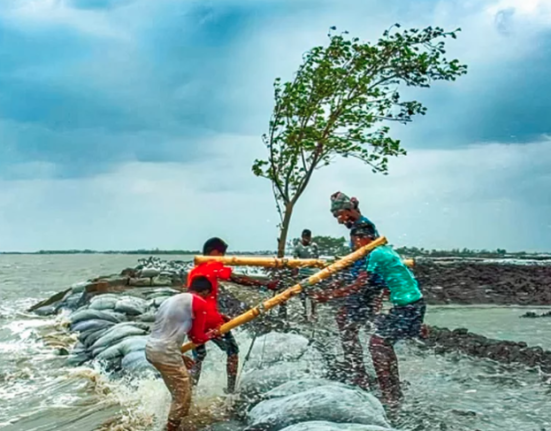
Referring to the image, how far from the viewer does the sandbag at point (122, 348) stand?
31.9 feet

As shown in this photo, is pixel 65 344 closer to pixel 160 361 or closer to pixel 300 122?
pixel 300 122

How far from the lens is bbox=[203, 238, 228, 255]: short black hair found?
6.76m

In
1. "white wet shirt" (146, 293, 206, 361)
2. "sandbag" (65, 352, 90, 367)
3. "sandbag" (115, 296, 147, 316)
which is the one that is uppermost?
"white wet shirt" (146, 293, 206, 361)

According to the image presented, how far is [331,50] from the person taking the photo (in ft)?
47.0

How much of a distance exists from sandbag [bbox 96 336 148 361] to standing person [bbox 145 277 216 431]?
12.4ft

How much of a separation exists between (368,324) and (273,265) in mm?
1100

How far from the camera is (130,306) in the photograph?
47.9ft

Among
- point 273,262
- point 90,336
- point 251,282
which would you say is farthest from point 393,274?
point 90,336

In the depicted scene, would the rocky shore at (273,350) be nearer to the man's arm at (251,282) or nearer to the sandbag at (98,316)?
the sandbag at (98,316)

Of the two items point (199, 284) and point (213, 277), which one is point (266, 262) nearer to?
point (213, 277)

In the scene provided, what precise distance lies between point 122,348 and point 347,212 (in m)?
4.68

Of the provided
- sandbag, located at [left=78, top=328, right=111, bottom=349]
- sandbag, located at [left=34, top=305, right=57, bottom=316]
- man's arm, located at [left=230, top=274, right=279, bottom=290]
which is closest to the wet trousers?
man's arm, located at [left=230, top=274, right=279, bottom=290]

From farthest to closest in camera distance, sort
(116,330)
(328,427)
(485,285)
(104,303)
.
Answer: (485,285)
(104,303)
(116,330)
(328,427)

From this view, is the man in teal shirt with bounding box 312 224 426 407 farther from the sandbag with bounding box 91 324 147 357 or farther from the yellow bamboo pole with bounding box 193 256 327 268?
the sandbag with bounding box 91 324 147 357
